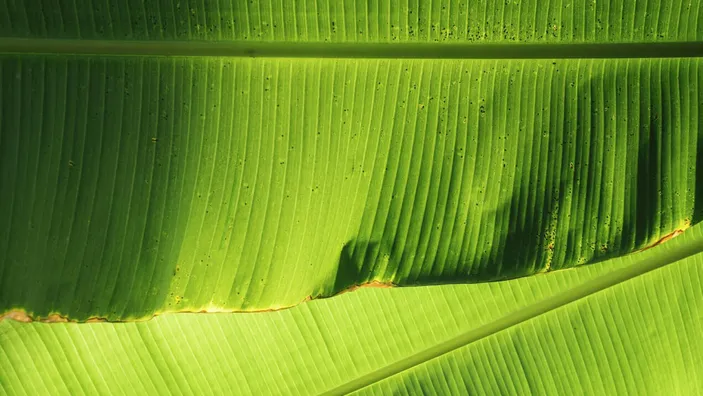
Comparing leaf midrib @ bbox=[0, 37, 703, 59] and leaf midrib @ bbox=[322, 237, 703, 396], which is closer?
leaf midrib @ bbox=[0, 37, 703, 59]

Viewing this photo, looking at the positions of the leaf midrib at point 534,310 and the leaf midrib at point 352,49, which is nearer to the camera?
the leaf midrib at point 352,49

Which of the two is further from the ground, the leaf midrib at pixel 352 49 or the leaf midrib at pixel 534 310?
the leaf midrib at pixel 352 49

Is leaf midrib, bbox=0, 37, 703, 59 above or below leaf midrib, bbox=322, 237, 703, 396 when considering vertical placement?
above

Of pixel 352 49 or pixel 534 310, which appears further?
pixel 534 310

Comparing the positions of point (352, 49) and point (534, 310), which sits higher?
point (352, 49)
